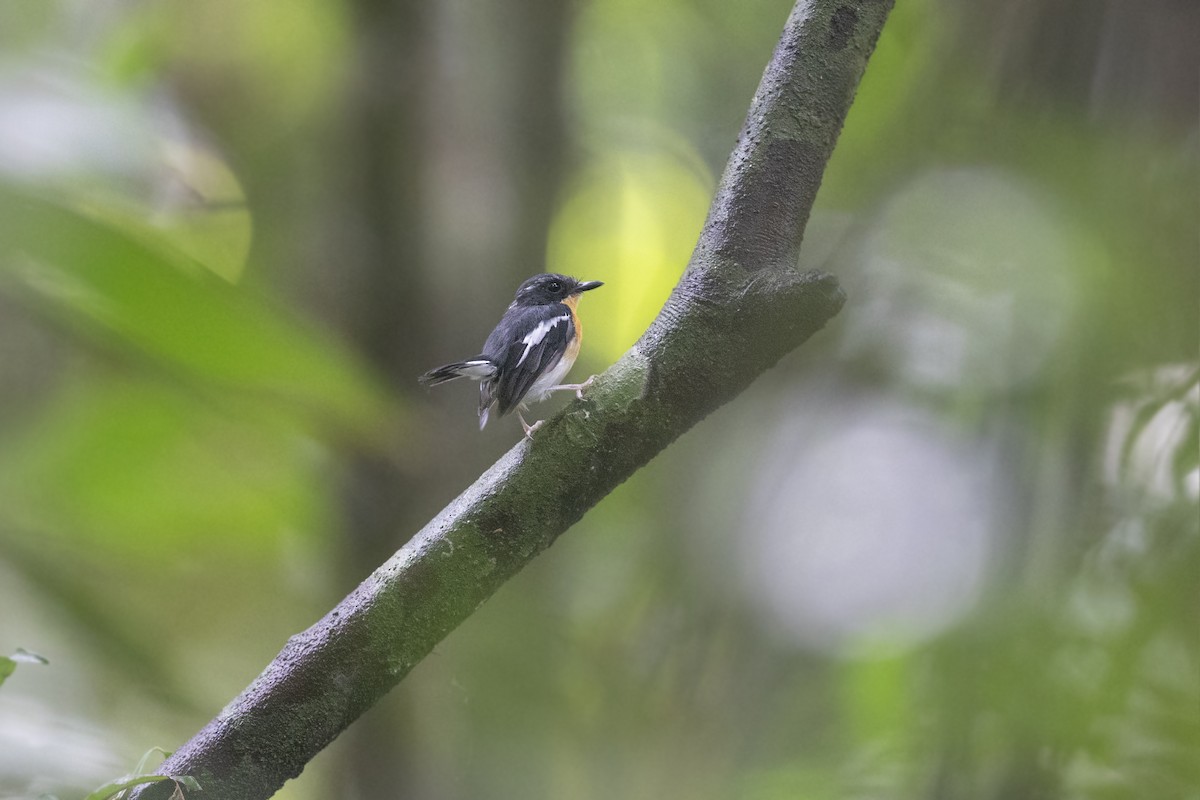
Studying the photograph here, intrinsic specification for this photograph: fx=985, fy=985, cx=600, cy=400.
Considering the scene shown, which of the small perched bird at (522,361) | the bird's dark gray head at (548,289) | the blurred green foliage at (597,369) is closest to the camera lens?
the blurred green foliage at (597,369)

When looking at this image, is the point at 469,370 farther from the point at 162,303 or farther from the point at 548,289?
the point at 162,303

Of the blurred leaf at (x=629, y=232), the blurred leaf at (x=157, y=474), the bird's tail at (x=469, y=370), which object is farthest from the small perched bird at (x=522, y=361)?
the blurred leaf at (x=629, y=232)

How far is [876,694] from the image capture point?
142 centimetres

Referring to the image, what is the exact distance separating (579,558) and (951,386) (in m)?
0.87

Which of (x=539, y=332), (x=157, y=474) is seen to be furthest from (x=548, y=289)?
(x=157, y=474)

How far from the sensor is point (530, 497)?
2.38ft

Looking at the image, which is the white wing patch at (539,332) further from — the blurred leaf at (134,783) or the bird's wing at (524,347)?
the blurred leaf at (134,783)

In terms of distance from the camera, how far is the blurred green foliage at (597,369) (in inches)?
33.9

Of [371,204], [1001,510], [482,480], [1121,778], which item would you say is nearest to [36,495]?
[371,204]

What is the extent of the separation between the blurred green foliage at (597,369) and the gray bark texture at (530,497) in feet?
0.63

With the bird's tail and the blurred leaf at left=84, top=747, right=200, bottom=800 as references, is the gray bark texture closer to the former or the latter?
the blurred leaf at left=84, top=747, right=200, bottom=800

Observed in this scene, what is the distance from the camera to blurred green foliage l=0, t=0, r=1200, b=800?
86cm

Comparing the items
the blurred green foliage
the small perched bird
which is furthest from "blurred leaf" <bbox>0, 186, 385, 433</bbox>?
the small perched bird

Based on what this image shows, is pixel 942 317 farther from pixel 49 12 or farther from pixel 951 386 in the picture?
pixel 49 12
